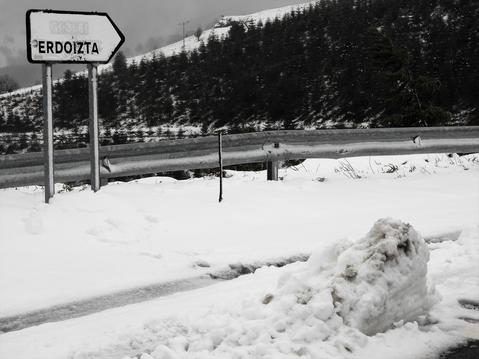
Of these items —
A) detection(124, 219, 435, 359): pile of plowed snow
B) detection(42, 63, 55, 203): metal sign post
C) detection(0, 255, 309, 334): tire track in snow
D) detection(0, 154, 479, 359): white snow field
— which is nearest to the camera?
detection(124, 219, 435, 359): pile of plowed snow

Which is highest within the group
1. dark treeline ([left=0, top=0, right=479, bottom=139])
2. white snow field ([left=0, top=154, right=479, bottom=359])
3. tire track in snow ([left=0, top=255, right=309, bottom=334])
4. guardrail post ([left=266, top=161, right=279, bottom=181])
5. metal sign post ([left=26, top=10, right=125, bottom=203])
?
dark treeline ([left=0, top=0, right=479, bottom=139])

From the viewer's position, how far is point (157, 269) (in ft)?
16.3

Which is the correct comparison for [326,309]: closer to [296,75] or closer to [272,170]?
[272,170]

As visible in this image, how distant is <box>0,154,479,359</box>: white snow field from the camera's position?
10.5 feet

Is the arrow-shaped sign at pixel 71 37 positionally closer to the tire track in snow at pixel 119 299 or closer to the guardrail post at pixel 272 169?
the tire track in snow at pixel 119 299

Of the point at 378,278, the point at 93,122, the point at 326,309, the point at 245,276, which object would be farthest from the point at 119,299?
the point at 93,122

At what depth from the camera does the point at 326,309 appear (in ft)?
10.8

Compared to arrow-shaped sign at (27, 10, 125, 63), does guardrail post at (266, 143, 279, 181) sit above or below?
below

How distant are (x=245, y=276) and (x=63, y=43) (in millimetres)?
3416

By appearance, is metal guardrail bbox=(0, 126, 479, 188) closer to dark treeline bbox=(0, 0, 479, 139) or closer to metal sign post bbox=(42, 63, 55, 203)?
metal sign post bbox=(42, 63, 55, 203)

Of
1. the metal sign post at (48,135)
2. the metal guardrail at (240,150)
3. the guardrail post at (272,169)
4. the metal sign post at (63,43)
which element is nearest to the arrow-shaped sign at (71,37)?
the metal sign post at (63,43)

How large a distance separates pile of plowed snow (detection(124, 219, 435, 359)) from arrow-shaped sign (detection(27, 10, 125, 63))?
3816mm

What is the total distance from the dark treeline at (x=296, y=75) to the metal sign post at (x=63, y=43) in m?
70.3

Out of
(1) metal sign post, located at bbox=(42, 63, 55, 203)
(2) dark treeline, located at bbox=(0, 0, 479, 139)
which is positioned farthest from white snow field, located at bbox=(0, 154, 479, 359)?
(2) dark treeline, located at bbox=(0, 0, 479, 139)
